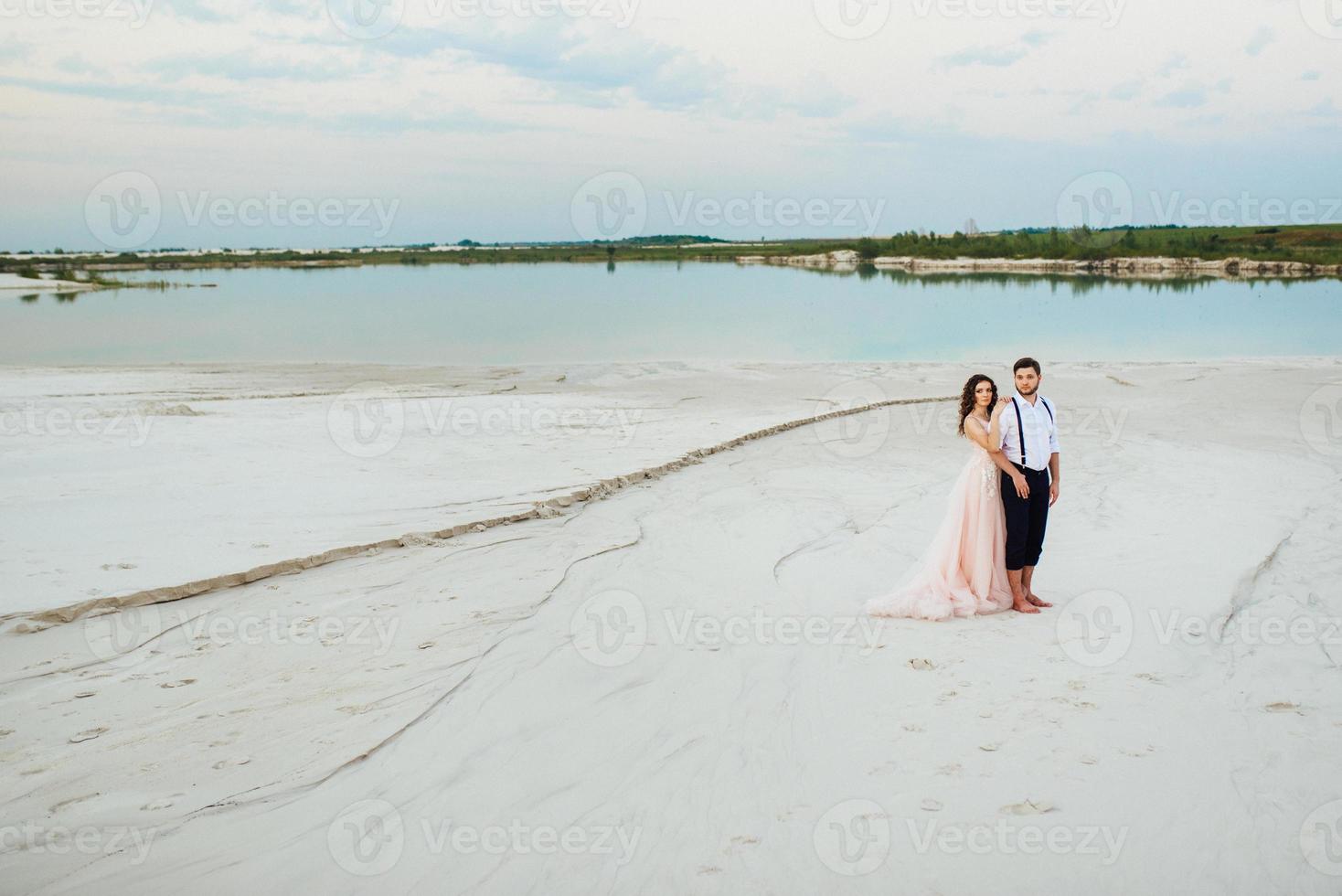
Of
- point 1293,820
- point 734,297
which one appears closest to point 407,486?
point 1293,820

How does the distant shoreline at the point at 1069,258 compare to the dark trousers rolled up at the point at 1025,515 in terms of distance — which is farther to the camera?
the distant shoreline at the point at 1069,258

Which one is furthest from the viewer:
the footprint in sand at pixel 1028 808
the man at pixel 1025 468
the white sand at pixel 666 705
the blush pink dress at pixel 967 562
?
the blush pink dress at pixel 967 562

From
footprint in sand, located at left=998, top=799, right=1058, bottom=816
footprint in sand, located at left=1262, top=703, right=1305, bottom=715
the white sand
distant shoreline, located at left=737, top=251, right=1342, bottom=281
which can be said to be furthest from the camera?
distant shoreline, located at left=737, top=251, right=1342, bottom=281

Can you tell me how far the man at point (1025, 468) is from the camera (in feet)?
18.1

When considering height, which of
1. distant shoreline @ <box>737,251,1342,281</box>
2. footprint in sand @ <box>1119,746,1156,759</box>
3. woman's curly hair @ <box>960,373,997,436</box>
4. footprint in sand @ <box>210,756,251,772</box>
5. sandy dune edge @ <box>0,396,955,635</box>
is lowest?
footprint in sand @ <box>1119,746,1156,759</box>

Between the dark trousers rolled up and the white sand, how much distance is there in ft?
1.33

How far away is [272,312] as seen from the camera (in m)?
35.5

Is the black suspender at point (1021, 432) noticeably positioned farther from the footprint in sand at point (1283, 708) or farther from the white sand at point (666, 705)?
the footprint in sand at point (1283, 708)

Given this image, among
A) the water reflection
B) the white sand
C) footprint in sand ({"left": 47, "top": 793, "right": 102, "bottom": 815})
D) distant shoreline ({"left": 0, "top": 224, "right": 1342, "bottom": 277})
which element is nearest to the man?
the white sand

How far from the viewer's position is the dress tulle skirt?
5613 mm

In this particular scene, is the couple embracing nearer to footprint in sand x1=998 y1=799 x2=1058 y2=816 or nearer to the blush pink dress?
the blush pink dress

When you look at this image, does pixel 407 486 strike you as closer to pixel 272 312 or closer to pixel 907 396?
pixel 907 396

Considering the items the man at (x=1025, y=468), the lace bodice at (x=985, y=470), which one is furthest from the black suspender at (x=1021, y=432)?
the lace bodice at (x=985, y=470)

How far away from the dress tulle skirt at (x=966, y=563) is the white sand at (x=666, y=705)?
209mm
